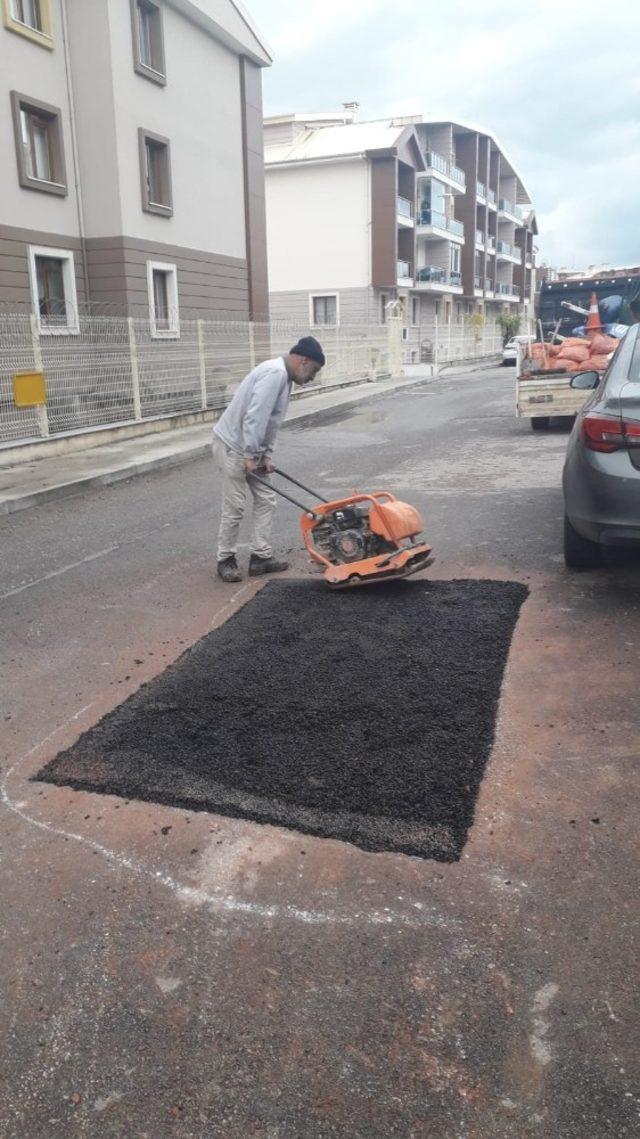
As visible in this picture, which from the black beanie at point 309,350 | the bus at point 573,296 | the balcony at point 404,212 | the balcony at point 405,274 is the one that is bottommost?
the black beanie at point 309,350

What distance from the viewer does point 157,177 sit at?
763 inches

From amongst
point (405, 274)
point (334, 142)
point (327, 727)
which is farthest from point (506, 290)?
point (327, 727)

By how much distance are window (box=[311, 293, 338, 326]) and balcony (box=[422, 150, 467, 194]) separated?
9.47 meters

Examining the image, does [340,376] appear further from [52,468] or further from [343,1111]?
[343,1111]

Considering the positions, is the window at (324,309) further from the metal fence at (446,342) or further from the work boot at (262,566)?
the work boot at (262,566)

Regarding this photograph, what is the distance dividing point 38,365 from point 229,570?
7919 millimetres

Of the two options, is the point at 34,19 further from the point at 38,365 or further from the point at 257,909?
the point at 257,909

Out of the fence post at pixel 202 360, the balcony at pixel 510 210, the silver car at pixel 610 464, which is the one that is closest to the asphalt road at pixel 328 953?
the silver car at pixel 610 464

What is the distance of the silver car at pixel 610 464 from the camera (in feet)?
16.1

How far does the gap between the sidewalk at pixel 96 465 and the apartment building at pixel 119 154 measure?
80.4 inches

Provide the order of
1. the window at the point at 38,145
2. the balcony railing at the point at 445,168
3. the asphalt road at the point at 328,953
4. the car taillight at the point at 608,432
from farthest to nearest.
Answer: the balcony railing at the point at 445,168 → the window at the point at 38,145 → the car taillight at the point at 608,432 → the asphalt road at the point at 328,953

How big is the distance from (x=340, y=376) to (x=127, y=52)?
1121 centimetres

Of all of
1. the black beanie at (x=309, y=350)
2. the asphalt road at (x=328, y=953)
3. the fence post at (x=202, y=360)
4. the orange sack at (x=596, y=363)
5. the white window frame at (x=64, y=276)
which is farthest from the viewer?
the fence post at (x=202, y=360)

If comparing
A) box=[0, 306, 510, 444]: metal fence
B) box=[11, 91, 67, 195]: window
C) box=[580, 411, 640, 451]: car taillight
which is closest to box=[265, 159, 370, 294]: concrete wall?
box=[0, 306, 510, 444]: metal fence
